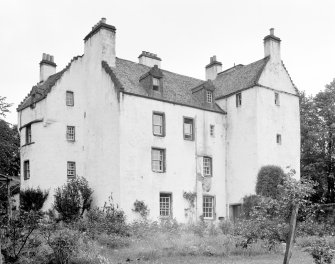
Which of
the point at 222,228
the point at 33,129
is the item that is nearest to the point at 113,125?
the point at 33,129

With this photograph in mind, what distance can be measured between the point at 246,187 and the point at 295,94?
8.87 meters

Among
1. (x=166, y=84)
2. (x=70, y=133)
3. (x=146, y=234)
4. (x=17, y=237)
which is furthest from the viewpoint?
(x=166, y=84)

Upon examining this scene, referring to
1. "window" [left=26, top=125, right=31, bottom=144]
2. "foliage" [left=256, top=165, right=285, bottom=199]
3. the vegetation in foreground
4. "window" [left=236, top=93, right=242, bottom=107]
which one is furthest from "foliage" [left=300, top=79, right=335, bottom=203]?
"window" [left=26, top=125, right=31, bottom=144]

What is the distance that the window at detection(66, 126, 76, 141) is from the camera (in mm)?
36781

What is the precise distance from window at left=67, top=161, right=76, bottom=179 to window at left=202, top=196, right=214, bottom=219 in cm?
968

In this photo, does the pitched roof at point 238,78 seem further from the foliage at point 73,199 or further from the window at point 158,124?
the foliage at point 73,199

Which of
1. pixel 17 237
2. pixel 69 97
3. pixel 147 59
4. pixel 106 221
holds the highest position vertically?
pixel 147 59

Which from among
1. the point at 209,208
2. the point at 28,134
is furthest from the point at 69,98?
the point at 209,208

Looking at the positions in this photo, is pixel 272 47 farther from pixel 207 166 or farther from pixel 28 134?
pixel 28 134

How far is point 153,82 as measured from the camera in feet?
118

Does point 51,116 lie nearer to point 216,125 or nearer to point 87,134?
point 87,134

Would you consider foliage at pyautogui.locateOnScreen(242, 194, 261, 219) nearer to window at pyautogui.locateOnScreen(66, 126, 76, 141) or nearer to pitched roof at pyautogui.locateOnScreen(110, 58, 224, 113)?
pitched roof at pyautogui.locateOnScreen(110, 58, 224, 113)

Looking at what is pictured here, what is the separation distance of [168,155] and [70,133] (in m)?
7.51

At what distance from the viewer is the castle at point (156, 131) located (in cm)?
3384
